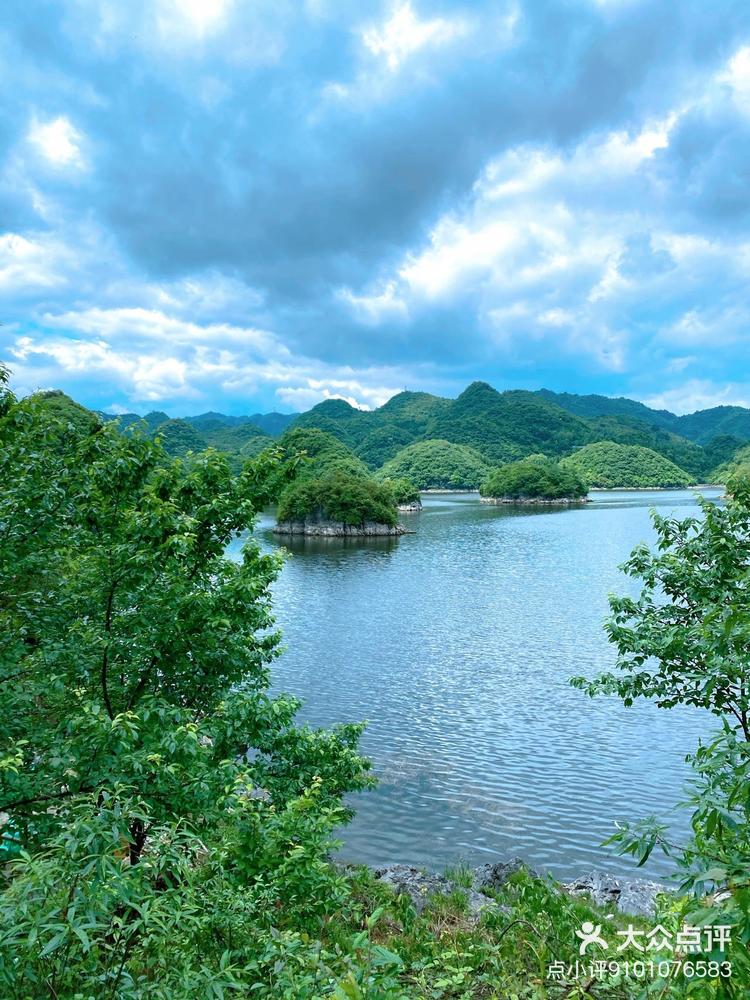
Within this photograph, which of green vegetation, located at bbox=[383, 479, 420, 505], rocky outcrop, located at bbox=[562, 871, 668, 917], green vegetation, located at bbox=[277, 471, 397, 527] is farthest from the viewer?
green vegetation, located at bbox=[383, 479, 420, 505]

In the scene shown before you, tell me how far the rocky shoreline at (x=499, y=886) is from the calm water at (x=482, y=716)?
155cm

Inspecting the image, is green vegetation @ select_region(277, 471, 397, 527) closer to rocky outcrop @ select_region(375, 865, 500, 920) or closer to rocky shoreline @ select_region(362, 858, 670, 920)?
rocky shoreline @ select_region(362, 858, 670, 920)

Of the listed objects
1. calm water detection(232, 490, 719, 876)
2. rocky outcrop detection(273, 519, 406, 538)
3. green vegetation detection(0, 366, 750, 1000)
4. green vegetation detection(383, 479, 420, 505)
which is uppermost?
green vegetation detection(383, 479, 420, 505)

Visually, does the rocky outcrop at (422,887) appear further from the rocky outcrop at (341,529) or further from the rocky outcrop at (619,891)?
the rocky outcrop at (341,529)

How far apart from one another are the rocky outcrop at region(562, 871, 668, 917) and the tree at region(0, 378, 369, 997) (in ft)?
29.7

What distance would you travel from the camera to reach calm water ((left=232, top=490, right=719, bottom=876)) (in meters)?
→ 20.4

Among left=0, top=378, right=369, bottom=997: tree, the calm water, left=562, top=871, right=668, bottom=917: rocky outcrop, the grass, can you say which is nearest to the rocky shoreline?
left=562, top=871, right=668, bottom=917: rocky outcrop

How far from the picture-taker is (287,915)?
815 cm

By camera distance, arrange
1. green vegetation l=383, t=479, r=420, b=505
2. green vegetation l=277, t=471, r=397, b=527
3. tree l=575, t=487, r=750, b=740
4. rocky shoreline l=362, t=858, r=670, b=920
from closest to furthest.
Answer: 1. tree l=575, t=487, r=750, b=740
2. rocky shoreline l=362, t=858, r=670, b=920
3. green vegetation l=277, t=471, r=397, b=527
4. green vegetation l=383, t=479, r=420, b=505

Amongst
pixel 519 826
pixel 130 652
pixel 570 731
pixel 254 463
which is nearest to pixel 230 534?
pixel 254 463

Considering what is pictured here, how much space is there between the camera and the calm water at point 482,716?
20406 millimetres

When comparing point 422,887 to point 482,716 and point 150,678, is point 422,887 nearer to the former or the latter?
point 150,678

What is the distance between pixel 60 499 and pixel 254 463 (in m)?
3.31

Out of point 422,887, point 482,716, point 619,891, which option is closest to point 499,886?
point 422,887
